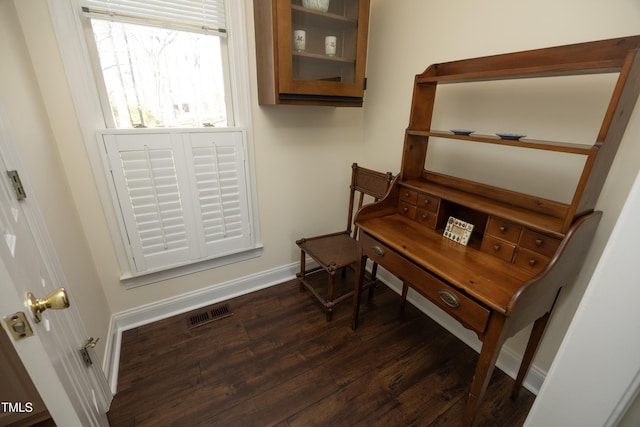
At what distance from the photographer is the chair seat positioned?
1.91 meters

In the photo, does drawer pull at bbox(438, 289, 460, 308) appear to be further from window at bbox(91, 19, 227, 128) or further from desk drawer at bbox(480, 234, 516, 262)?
window at bbox(91, 19, 227, 128)

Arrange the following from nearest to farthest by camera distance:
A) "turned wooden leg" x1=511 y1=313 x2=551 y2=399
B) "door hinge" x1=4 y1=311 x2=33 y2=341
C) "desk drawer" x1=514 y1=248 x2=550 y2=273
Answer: "door hinge" x1=4 y1=311 x2=33 y2=341 < "desk drawer" x1=514 y1=248 x2=550 y2=273 < "turned wooden leg" x1=511 y1=313 x2=551 y2=399

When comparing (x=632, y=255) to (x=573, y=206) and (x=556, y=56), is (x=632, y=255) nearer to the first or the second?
(x=573, y=206)

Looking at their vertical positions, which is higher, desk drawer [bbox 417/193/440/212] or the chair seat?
desk drawer [bbox 417/193/440/212]

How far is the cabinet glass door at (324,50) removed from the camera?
160cm

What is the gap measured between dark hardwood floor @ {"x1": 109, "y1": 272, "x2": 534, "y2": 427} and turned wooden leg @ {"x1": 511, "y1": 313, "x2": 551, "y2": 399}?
3.7 inches

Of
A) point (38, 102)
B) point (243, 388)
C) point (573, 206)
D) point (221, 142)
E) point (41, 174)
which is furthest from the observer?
point (221, 142)

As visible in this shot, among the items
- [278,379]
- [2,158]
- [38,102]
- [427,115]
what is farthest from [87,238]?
[427,115]

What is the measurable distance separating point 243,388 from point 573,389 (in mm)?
1409

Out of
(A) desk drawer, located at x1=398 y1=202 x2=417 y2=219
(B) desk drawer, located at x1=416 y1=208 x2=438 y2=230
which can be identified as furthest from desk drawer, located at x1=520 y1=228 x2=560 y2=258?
(A) desk drawer, located at x1=398 y1=202 x2=417 y2=219

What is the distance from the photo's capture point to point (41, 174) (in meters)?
1.13

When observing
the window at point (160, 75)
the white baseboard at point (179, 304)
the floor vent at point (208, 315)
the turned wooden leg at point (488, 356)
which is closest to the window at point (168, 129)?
the window at point (160, 75)

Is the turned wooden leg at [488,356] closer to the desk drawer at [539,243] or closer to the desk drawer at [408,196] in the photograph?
the desk drawer at [539,243]

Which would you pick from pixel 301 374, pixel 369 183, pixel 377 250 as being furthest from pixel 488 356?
pixel 369 183
